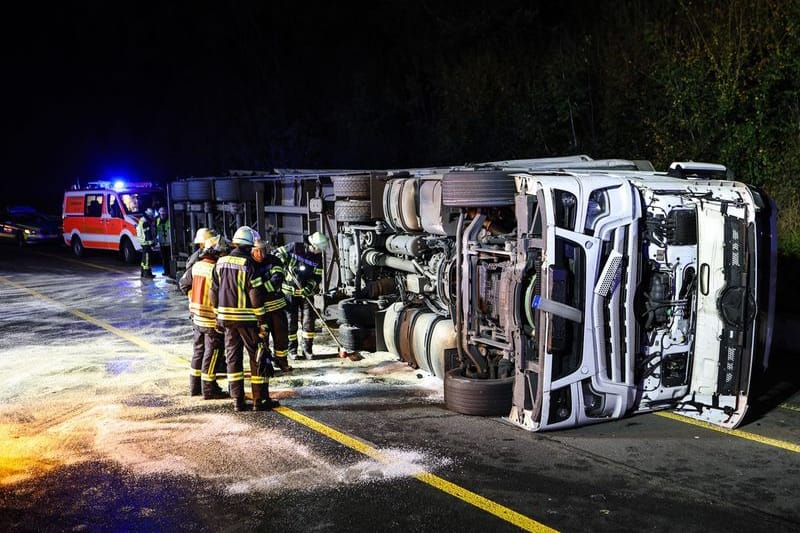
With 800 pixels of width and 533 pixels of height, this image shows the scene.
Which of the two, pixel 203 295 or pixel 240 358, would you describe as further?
pixel 203 295

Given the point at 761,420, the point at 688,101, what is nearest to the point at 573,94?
the point at 688,101

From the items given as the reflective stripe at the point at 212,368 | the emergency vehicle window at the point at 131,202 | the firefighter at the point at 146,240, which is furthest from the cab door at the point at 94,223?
the reflective stripe at the point at 212,368

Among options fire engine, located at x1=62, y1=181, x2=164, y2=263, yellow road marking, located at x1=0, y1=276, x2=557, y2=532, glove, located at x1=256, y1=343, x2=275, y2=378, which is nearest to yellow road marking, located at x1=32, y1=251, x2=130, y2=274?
fire engine, located at x1=62, y1=181, x2=164, y2=263

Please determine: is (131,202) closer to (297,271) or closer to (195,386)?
(297,271)

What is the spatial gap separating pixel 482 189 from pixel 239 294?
2.46 metres

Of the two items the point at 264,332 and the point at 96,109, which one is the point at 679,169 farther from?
the point at 96,109

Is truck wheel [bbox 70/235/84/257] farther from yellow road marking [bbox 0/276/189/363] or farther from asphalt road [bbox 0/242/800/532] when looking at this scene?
asphalt road [bbox 0/242/800/532]

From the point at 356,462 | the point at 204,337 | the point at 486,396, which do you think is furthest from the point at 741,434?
the point at 204,337

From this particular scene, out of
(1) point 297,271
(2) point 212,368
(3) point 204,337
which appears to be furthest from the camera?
(1) point 297,271

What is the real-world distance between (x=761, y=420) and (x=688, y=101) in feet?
29.2

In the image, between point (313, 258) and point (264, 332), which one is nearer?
point (264, 332)

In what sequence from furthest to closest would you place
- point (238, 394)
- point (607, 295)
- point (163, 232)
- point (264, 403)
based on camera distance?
point (163, 232) < point (264, 403) < point (238, 394) < point (607, 295)

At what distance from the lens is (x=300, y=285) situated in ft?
31.4

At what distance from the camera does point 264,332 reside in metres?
7.86
